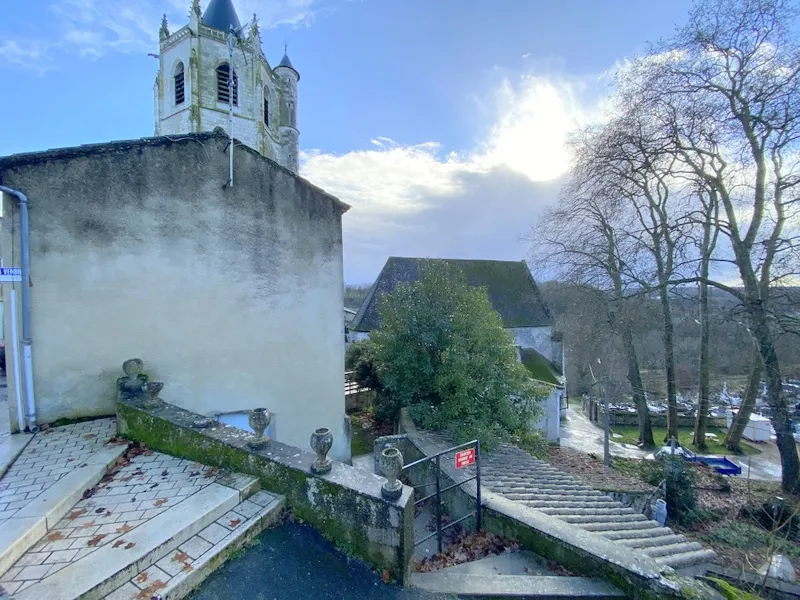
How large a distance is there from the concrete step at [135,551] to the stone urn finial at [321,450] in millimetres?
954

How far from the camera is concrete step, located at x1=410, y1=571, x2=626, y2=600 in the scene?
3.66m

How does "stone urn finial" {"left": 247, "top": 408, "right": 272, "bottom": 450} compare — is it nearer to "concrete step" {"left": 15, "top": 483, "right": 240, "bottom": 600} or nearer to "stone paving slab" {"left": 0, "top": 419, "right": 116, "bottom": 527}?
"concrete step" {"left": 15, "top": 483, "right": 240, "bottom": 600}

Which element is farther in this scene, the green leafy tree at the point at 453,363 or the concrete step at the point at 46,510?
the green leafy tree at the point at 453,363

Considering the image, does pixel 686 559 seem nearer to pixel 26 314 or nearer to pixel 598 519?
pixel 598 519

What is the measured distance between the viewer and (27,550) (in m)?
3.24

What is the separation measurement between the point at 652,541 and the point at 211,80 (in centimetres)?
2721

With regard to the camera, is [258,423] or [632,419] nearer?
[258,423]

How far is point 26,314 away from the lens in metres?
5.53

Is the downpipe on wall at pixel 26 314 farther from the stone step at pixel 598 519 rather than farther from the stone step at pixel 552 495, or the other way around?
the stone step at pixel 598 519

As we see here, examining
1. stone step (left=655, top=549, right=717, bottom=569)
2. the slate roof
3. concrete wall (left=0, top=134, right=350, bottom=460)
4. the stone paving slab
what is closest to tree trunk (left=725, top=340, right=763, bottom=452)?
the slate roof

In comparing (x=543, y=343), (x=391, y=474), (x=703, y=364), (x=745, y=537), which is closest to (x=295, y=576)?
(x=391, y=474)

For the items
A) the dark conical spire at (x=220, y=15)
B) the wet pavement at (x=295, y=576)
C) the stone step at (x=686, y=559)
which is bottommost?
the stone step at (x=686, y=559)

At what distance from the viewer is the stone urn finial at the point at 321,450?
399 cm

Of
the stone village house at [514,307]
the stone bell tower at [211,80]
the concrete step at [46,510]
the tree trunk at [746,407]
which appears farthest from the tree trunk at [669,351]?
the stone bell tower at [211,80]
